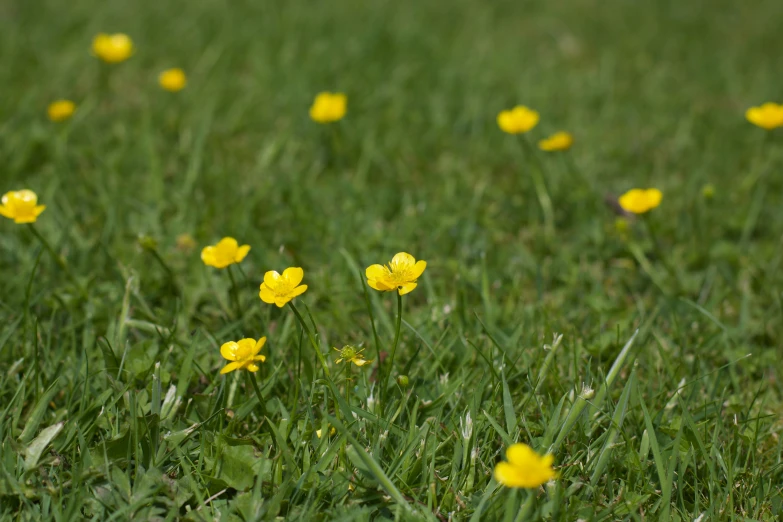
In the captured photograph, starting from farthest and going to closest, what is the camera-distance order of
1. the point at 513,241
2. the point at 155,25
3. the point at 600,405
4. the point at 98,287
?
1. the point at 155,25
2. the point at 513,241
3. the point at 98,287
4. the point at 600,405

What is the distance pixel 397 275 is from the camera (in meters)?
1.67

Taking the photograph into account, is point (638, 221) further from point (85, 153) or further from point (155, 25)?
point (155, 25)

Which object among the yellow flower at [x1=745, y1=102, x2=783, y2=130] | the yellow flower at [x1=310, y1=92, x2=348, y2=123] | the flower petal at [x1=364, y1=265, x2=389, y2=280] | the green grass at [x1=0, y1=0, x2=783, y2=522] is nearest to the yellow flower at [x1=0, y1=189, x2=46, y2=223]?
the green grass at [x1=0, y1=0, x2=783, y2=522]

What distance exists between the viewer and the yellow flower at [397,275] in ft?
5.32

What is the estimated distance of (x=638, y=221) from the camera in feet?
9.03

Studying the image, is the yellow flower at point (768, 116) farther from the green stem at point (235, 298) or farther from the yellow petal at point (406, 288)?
the green stem at point (235, 298)

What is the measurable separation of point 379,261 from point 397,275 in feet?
2.30

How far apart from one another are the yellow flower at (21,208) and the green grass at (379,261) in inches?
10.3

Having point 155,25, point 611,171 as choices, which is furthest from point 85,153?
point 611,171

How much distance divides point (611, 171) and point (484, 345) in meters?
1.42

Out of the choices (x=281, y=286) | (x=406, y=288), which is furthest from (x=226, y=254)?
(x=406, y=288)

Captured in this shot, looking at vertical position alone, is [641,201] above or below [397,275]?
below

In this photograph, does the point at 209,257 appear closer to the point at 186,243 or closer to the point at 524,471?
the point at 186,243

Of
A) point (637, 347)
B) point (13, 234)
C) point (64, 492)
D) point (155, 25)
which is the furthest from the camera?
point (155, 25)
